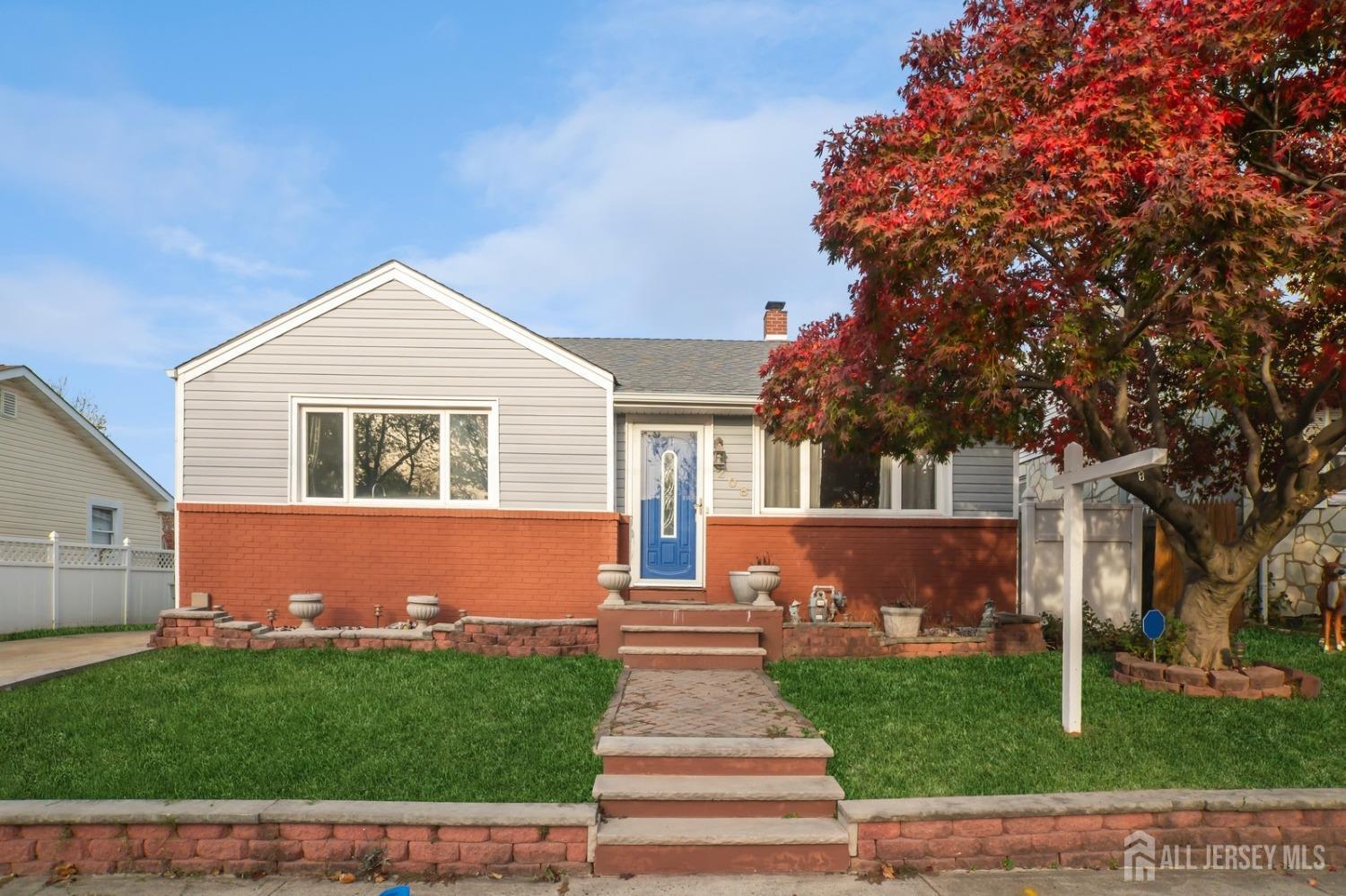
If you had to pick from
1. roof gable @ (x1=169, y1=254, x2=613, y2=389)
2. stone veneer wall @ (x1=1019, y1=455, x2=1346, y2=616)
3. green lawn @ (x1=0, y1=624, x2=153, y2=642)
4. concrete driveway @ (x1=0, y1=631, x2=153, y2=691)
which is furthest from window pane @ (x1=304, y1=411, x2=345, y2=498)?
stone veneer wall @ (x1=1019, y1=455, x2=1346, y2=616)

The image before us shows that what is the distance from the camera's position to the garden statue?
9.99m

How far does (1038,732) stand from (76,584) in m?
14.9

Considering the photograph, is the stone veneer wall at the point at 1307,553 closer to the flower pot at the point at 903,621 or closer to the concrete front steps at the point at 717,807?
the flower pot at the point at 903,621

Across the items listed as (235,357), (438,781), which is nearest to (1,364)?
(235,357)

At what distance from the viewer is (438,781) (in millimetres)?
5566

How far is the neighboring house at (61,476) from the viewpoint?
55.3 feet

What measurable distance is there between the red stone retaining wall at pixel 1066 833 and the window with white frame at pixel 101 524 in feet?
65.0

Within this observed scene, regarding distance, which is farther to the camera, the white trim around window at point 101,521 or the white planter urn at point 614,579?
the white trim around window at point 101,521

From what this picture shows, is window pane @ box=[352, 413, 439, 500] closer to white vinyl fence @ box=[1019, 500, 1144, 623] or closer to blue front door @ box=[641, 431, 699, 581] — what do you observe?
blue front door @ box=[641, 431, 699, 581]

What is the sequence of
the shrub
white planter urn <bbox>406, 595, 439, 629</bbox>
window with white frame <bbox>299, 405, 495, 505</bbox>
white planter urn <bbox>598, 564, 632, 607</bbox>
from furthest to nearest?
window with white frame <bbox>299, 405, 495, 505</bbox> < white planter urn <bbox>406, 595, 439, 629</bbox> < white planter urn <bbox>598, 564, 632, 607</bbox> < the shrub

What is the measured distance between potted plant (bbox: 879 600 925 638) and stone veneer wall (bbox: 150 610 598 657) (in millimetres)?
3176

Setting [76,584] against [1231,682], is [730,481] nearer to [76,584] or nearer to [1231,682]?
[1231,682]

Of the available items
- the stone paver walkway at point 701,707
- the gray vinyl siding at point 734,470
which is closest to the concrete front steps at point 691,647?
the stone paver walkway at point 701,707

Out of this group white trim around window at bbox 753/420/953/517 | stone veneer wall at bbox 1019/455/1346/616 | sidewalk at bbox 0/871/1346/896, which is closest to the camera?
sidewalk at bbox 0/871/1346/896
